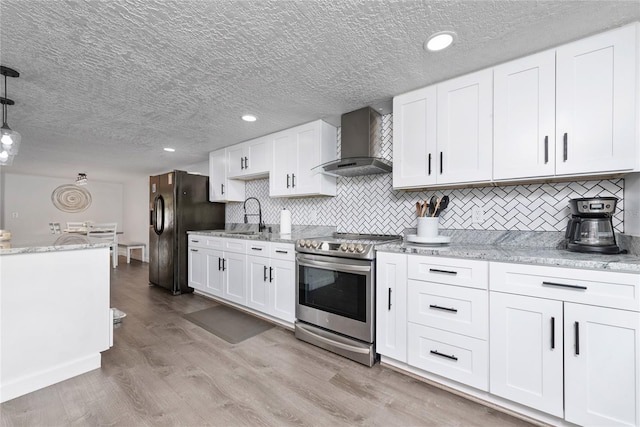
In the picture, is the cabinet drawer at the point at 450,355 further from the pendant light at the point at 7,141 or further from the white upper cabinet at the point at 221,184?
the pendant light at the point at 7,141

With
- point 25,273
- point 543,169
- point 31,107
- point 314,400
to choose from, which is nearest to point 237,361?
point 314,400

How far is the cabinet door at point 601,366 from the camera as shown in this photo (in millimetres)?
1228

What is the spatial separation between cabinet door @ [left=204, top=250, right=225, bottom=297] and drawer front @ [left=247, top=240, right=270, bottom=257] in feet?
2.11

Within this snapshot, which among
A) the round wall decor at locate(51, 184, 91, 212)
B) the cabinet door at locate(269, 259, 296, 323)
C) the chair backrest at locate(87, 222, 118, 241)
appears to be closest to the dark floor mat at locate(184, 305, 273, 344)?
the cabinet door at locate(269, 259, 296, 323)

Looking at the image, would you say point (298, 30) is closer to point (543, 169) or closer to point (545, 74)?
point (545, 74)

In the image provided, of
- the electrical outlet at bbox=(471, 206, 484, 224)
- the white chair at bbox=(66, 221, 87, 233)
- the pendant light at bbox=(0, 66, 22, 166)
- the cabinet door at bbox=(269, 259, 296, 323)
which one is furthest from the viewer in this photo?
the white chair at bbox=(66, 221, 87, 233)

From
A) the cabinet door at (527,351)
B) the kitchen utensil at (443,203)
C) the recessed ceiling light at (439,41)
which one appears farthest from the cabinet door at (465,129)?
the cabinet door at (527,351)

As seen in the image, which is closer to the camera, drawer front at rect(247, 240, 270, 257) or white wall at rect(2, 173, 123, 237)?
drawer front at rect(247, 240, 270, 257)

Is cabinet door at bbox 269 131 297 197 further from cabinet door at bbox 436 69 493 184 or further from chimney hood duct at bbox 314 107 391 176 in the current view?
cabinet door at bbox 436 69 493 184

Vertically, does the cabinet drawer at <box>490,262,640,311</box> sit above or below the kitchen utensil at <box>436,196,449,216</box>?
below

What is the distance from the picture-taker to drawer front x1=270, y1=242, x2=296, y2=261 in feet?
8.66

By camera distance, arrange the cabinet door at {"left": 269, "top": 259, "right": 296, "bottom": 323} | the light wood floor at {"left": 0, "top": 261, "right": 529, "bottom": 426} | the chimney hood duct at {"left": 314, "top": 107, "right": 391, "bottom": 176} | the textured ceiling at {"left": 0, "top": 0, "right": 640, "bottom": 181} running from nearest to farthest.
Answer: the textured ceiling at {"left": 0, "top": 0, "right": 640, "bottom": 181}
the light wood floor at {"left": 0, "top": 261, "right": 529, "bottom": 426}
the chimney hood duct at {"left": 314, "top": 107, "right": 391, "bottom": 176}
the cabinet door at {"left": 269, "top": 259, "right": 296, "bottom": 323}

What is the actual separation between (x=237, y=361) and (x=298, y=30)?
7.64 ft

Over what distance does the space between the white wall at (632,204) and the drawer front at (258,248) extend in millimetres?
2734
